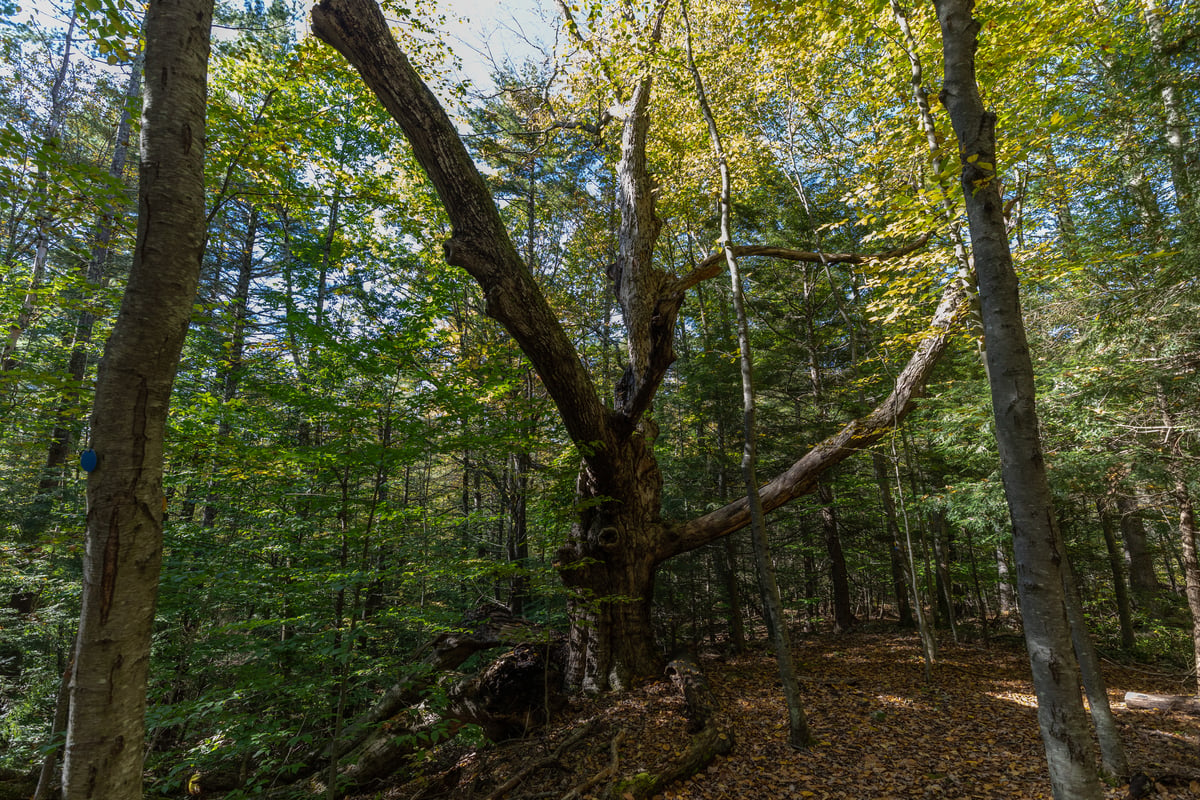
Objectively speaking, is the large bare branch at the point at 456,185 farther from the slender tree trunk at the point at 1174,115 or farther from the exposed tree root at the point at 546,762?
the slender tree trunk at the point at 1174,115

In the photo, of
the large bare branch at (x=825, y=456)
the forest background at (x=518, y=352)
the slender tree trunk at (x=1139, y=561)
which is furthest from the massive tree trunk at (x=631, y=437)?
the slender tree trunk at (x=1139, y=561)

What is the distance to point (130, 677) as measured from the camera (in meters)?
1.62

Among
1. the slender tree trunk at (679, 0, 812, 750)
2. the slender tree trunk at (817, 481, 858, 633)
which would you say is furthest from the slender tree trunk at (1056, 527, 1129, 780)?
the slender tree trunk at (817, 481, 858, 633)

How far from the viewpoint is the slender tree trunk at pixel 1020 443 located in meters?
2.26

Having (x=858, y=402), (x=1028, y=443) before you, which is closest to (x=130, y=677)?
(x=1028, y=443)

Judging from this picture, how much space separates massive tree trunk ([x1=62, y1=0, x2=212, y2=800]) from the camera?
1535mm

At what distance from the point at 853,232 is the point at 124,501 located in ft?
44.7

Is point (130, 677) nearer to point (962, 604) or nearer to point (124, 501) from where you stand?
point (124, 501)

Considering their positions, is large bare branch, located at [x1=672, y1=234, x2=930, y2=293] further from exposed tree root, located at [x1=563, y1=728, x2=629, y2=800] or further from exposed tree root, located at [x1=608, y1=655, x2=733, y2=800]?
exposed tree root, located at [x1=563, y1=728, x2=629, y2=800]

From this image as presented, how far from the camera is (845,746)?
483cm

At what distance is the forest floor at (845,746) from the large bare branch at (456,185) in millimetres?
3736

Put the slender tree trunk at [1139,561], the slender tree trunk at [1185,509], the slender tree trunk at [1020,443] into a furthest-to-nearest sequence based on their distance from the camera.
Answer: the slender tree trunk at [1139,561] < the slender tree trunk at [1185,509] < the slender tree trunk at [1020,443]

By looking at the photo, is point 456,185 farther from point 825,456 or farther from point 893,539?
point 893,539

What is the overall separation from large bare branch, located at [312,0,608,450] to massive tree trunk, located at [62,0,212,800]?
7.40 ft
